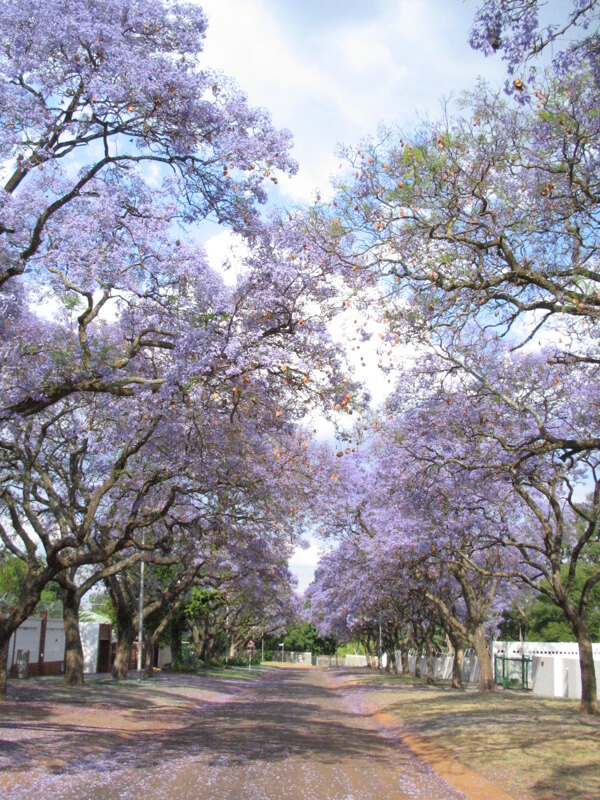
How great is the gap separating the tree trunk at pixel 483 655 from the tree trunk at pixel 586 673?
1027 cm

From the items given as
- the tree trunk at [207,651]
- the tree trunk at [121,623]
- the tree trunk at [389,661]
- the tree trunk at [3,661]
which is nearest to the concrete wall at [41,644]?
the tree trunk at [121,623]

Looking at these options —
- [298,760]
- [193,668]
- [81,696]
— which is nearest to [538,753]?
[298,760]

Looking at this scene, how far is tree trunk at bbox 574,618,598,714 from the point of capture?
60.0 feet

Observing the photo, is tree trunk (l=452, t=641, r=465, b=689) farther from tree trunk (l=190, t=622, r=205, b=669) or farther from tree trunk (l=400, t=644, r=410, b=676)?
tree trunk (l=190, t=622, r=205, b=669)

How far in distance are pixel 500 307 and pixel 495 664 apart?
119 ft

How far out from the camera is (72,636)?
25750mm

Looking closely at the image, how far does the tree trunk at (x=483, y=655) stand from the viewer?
28781 millimetres

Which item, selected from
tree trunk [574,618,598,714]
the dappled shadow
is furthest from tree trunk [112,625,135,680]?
tree trunk [574,618,598,714]

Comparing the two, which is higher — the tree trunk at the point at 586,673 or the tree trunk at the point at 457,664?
the tree trunk at the point at 586,673

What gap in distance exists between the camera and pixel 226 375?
380 inches

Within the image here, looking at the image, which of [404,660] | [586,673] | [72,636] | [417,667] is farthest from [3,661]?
[404,660]

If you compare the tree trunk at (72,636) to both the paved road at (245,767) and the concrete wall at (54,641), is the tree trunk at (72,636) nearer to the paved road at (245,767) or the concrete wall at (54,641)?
the paved road at (245,767)

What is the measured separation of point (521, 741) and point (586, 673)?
622 centimetres

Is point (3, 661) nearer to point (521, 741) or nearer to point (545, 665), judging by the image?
point (521, 741)
